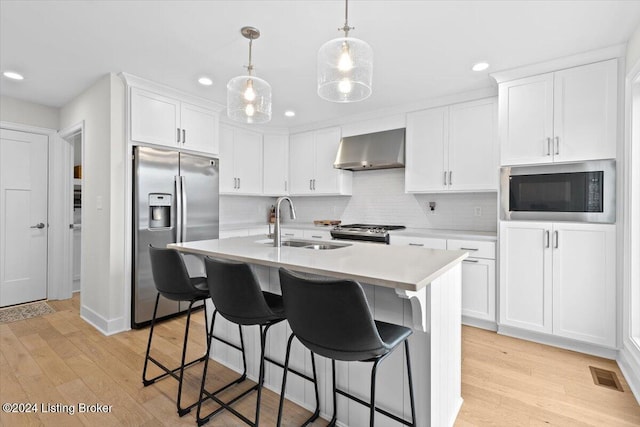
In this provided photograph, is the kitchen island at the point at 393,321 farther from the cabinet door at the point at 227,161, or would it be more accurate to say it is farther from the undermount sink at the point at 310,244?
the cabinet door at the point at 227,161

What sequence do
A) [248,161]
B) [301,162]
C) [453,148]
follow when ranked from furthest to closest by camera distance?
1. [301,162]
2. [248,161]
3. [453,148]

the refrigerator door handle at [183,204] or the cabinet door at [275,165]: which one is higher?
the cabinet door at [275,165]

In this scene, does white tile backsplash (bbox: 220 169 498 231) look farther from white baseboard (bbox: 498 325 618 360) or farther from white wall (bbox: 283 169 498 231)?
white baseboard (bbox: 498 325 618 360)

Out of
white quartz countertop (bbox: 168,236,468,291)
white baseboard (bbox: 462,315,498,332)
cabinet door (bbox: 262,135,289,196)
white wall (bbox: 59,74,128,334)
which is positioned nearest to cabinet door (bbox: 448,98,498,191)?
white baseboard (bbox: 462,315,498,332)

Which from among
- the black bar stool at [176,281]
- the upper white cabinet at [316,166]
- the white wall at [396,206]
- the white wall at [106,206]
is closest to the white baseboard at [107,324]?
the white wall at [106,206]

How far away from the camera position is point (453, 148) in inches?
140

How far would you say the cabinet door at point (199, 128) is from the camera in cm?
361

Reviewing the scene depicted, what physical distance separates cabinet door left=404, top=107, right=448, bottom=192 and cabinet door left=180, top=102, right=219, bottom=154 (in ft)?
7.93

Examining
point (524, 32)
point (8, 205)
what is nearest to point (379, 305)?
point (524, 32)

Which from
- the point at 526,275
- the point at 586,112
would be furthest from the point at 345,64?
the point at 526,275

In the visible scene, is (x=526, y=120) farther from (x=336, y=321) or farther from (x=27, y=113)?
(x=27, y=113)

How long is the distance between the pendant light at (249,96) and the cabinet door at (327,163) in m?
2.29

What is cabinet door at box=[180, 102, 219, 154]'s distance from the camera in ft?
11.8

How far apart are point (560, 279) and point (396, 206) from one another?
202 cm
